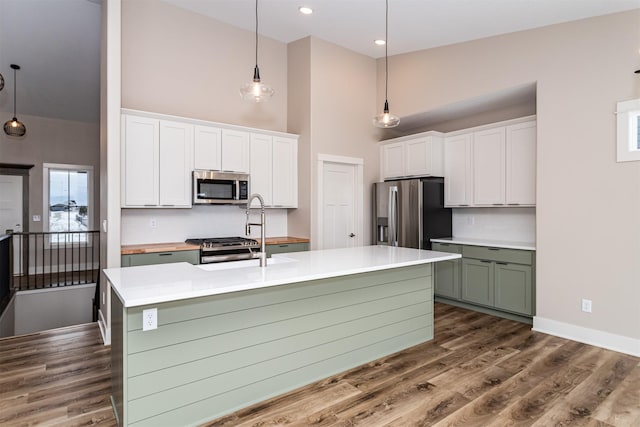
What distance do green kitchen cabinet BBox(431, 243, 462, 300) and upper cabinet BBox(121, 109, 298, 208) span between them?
230cm

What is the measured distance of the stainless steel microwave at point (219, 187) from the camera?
14.4 ft

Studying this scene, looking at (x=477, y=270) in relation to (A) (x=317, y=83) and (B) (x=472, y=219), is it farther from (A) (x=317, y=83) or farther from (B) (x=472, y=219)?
(A) (x=317, y=83)

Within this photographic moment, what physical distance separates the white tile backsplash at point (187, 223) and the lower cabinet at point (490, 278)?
2.56m

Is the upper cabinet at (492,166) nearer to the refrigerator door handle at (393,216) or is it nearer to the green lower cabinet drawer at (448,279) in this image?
the refrigerator door handle at (393,216)

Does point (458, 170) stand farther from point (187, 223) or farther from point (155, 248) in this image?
point (155, 248)

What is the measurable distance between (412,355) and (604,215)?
2315mm

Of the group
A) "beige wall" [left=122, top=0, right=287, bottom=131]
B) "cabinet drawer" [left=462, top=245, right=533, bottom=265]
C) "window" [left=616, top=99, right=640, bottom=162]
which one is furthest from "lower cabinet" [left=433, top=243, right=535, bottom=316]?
"beige wall" [left=122, top=0, right=287, bottom=131]

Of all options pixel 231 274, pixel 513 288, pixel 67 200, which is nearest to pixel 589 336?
pixel 513 288

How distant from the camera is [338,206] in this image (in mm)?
5547

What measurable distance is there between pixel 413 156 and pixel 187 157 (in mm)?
3215

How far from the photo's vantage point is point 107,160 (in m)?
3.61

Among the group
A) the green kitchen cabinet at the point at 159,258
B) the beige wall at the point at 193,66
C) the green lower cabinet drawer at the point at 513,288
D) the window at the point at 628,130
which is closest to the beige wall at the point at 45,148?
the beige wall at the point at 193,66

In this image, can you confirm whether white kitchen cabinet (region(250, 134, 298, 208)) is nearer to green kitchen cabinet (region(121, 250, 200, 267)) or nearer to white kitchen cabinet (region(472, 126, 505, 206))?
green kitchen cabinet (region(121, 250, 200, 267))

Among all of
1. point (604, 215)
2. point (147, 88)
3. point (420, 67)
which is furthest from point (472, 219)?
point (147, 88)
